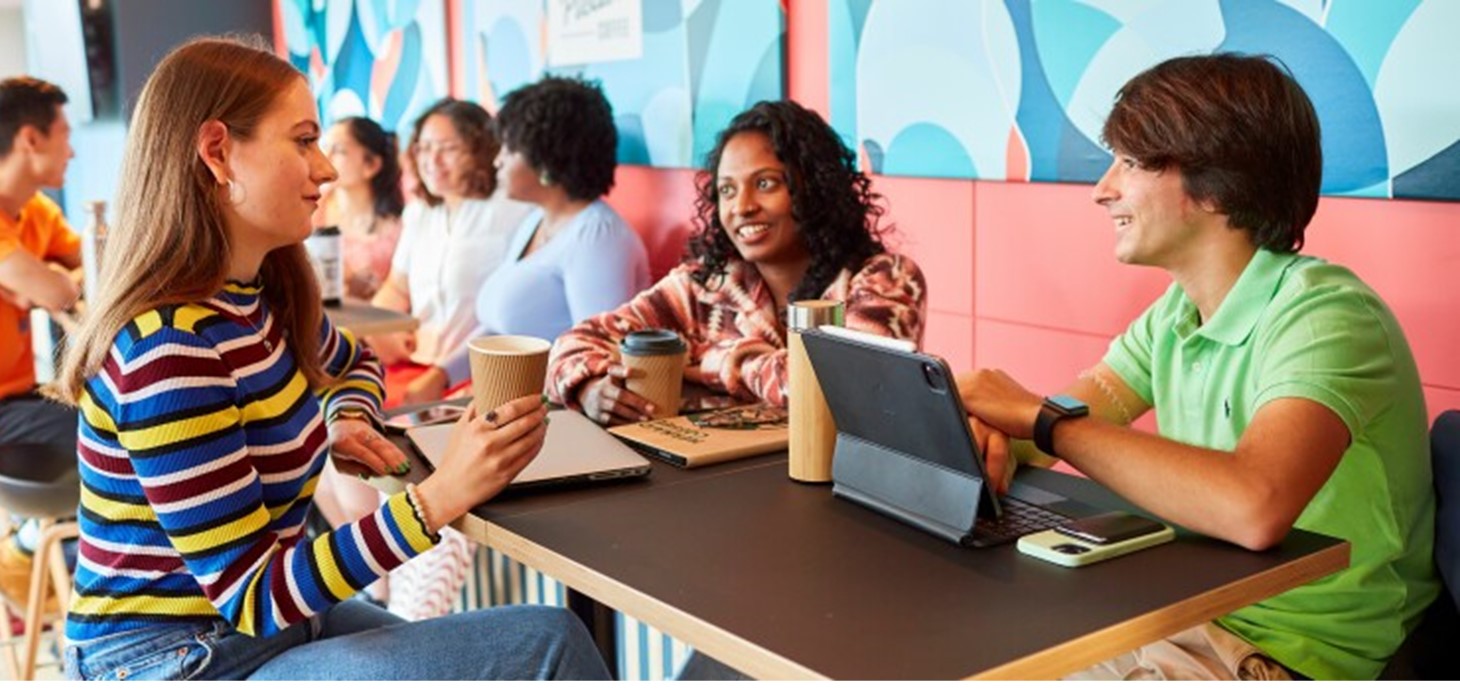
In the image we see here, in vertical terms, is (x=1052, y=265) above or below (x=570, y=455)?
above

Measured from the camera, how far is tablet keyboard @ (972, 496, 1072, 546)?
139 cm

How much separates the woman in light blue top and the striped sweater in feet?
5.97

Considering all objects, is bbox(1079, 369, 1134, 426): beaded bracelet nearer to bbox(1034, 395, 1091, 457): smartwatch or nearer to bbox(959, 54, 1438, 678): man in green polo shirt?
bbox(959, 54, 1438, 678): man in green polo shirt

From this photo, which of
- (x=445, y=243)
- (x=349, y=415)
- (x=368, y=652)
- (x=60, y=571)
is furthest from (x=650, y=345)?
(x=445, y=243)

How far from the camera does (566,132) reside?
3512 mm

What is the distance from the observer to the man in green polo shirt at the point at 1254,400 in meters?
1.41

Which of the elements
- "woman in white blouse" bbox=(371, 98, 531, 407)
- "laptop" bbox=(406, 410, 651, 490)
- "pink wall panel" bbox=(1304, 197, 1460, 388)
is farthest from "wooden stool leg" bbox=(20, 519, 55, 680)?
"pink wall panel" bbox=(1304, 197, 1460, 388)

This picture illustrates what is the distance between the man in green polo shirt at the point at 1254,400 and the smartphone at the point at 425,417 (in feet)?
2.57

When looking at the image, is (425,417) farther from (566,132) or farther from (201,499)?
(566,132)

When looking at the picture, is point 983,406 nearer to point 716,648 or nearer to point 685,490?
point 685,490

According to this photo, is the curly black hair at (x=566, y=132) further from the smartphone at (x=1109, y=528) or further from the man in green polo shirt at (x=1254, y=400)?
the smartphone at (x=1109, y=528)

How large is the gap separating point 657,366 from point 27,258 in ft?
6.52

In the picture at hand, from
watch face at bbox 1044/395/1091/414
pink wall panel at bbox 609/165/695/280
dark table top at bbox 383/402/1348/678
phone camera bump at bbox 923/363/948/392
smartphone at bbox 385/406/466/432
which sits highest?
pink wall panel at bbox 609/165/695/280

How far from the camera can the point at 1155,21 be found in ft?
7.57
